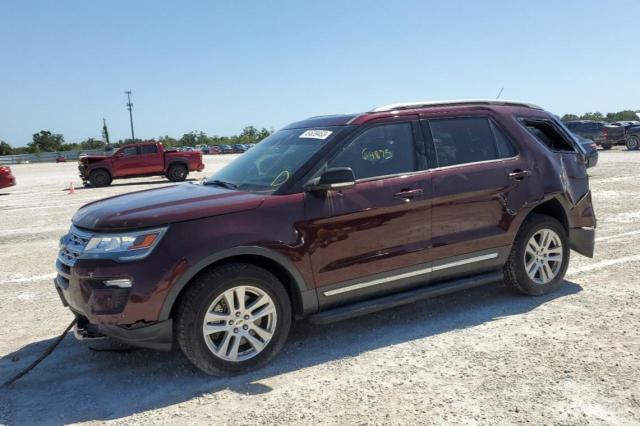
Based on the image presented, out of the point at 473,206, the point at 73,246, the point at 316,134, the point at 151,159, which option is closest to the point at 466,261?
the point at 473,206

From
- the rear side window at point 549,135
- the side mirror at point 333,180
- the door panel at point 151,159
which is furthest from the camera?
the door panel at point 151,159

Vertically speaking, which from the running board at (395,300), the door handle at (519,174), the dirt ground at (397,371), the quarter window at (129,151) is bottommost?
the dirt ground at (397,371)

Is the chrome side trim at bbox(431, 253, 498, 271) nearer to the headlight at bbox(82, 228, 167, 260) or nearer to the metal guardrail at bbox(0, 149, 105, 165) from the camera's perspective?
the headlight at bbox(82, 228, 167, 260)

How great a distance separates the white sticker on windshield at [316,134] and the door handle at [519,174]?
1.78 m

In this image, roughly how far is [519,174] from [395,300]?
5.73 feet

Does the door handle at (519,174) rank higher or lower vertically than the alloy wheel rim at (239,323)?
higher

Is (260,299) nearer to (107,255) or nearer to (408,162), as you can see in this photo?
(107,255)

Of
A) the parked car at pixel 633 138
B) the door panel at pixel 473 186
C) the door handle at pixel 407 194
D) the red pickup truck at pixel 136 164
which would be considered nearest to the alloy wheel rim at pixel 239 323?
the door handle at pixel 407 194

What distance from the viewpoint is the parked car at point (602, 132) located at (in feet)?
95.2

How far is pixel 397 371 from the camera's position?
3.57 meters

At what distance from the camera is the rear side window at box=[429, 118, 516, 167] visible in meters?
4.50

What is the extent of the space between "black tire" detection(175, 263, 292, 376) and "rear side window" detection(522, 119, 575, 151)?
10.5 ft

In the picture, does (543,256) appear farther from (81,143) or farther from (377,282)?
(81,143)

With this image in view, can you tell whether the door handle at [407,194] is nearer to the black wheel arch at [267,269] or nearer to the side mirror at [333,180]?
the side mirror at [333,180]
